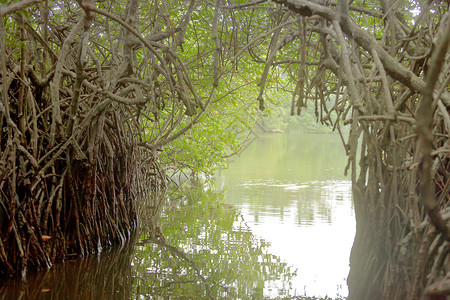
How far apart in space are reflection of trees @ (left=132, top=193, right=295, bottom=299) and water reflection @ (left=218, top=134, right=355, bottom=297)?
6.7 inches

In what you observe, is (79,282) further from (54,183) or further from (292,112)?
(292,112)

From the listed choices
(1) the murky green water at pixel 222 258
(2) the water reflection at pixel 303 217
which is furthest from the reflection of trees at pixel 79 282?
(2) the water reflection at pixel 303 217

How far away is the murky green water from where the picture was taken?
3.87 meters

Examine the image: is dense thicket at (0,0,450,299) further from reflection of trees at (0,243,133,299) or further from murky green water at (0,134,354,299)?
murky green water at (0,134,354,299)

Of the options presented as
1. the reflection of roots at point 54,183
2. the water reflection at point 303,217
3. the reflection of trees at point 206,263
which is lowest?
the reflection of trees at point 206,263

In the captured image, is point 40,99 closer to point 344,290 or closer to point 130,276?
point 130,276

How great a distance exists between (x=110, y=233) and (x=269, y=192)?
194 inches

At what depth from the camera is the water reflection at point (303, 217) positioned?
176 inches

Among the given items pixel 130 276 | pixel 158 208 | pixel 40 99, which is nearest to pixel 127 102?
pixel 40 99

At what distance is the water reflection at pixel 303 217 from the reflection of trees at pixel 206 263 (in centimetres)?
17

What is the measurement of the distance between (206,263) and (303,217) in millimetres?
2761

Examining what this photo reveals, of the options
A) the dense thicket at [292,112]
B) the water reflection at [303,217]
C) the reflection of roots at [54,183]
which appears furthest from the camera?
the water reflection at [303,217]

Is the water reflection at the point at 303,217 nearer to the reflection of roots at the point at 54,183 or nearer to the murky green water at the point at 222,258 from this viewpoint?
the murky green water at the point at 222,258

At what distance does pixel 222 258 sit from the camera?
16.0ft
